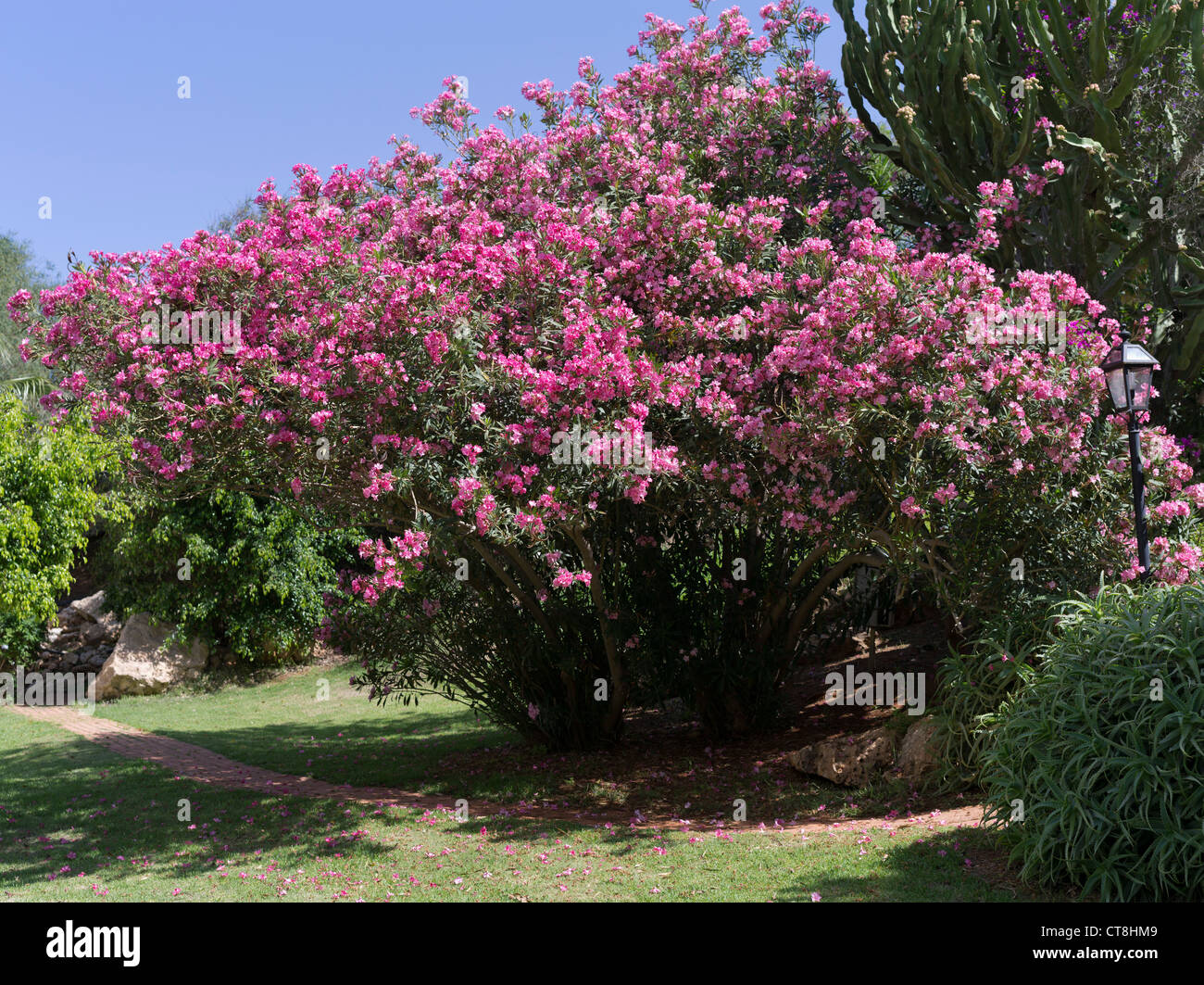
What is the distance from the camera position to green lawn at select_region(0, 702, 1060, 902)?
252 inches

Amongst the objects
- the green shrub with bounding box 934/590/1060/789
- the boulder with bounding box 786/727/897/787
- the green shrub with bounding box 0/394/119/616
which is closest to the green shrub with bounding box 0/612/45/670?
the green shrub with bounding box 0/394/119/616

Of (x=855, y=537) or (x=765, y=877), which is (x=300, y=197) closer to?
(x=855, y=537)

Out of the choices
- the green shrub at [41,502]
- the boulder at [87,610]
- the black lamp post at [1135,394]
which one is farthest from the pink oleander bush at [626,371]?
the boulder at [87,610]

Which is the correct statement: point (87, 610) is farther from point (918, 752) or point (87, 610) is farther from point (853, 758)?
point (918, 752)

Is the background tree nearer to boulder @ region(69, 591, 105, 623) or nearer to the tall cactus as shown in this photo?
boulder @ region(69, 591, 105, 623)

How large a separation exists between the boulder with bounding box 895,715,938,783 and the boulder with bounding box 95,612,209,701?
15.8m

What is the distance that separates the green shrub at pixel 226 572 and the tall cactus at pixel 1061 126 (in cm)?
1303

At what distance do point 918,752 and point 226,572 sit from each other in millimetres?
14855

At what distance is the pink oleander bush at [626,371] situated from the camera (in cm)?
735

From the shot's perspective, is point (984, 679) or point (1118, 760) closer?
point (1118, 760)

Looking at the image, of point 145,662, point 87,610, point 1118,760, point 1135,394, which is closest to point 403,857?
point 1118,760

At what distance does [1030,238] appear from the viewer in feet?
32.1

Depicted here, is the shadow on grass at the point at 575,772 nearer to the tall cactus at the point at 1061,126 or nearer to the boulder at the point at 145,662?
the tall cactus at the point at 1061,126

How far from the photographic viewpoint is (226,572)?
19391 millimetres
